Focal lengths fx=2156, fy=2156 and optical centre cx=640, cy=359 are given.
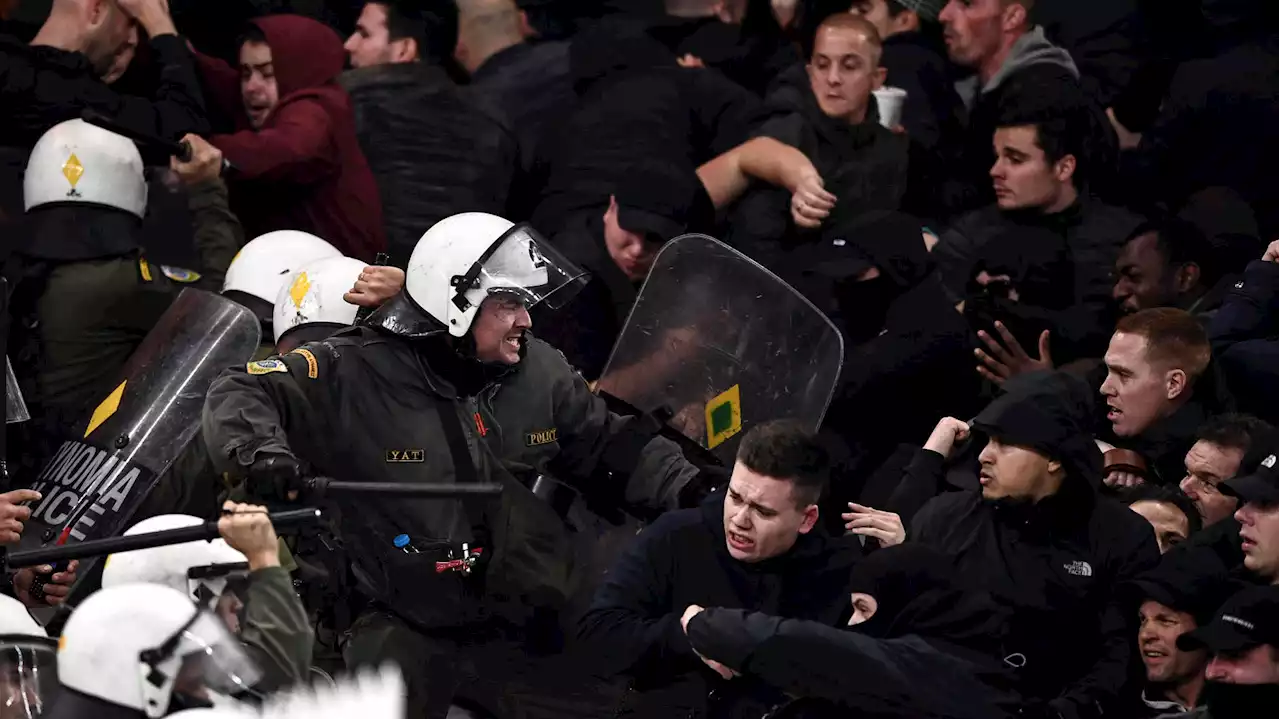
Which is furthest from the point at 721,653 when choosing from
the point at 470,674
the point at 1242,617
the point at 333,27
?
the point at 333,27

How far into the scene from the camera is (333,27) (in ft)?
30.5

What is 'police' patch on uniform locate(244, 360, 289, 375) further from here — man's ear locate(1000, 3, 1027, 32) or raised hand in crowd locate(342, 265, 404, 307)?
man's ear locate(1000, 3, 1027, 32)

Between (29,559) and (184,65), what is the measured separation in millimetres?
2900

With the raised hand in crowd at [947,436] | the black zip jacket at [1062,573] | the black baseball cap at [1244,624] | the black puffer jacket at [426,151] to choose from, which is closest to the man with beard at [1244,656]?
the black baseball cap at [1244,624]

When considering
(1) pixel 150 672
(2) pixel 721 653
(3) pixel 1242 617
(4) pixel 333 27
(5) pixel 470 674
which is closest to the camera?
(1) pixel 150 672

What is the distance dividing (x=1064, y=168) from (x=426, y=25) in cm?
272

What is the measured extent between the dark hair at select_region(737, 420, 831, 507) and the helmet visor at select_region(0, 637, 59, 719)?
2.04 m

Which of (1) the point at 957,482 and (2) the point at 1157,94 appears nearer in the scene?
(1) the point at 957,482

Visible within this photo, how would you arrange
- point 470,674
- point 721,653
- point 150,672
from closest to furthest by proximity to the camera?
point 150,672, point 721,653, point 470,674

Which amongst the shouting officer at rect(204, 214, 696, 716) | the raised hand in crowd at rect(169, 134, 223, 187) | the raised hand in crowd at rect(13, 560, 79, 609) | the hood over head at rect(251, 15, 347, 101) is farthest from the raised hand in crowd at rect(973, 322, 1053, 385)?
the raised hand in crowd at rect(13, 560, 79, 609)

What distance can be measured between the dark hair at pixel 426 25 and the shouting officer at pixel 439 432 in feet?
7.10

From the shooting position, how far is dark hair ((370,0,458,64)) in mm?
8938

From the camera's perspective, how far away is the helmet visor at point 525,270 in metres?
6.88

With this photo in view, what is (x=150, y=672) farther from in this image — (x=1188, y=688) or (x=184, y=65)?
(x=184, y=65)
